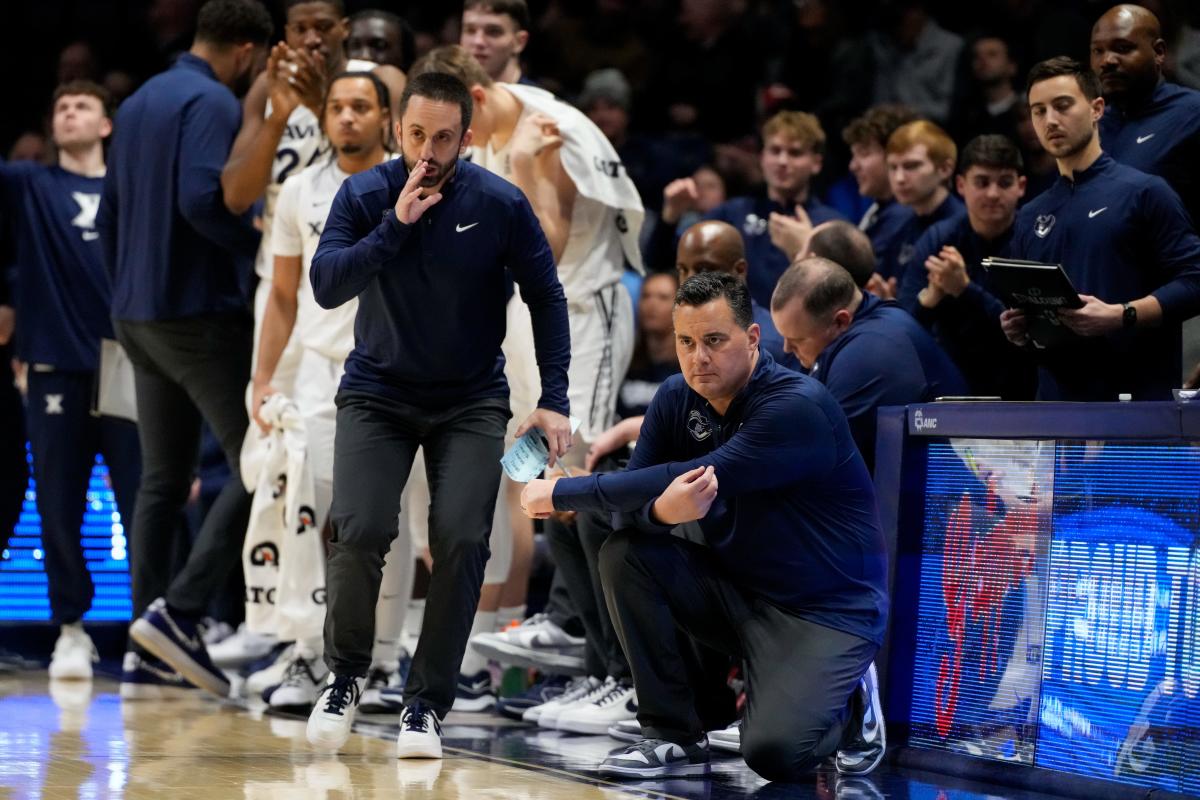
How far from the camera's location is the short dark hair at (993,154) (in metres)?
6.27

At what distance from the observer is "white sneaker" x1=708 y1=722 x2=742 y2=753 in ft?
17.4

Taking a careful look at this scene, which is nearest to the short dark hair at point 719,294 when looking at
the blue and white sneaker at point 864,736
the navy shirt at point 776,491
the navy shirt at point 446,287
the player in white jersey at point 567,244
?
the navy shirt at point 776,491

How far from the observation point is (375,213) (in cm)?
501

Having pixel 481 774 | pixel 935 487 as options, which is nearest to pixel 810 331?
pixel 935 487

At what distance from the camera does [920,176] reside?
22.6 ft

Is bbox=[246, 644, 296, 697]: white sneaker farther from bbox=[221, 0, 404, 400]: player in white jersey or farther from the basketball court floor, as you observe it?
bbox=[221, 0, 404, 400]: player in white jersey

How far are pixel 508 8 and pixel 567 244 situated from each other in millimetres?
1030

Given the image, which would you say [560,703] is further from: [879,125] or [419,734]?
[879,125]

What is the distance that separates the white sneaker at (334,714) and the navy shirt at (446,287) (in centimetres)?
86

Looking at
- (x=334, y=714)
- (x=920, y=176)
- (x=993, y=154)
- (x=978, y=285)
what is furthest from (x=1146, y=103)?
(x=334, y=714)

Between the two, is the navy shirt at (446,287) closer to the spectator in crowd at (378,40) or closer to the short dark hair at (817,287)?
the short dark hair at (817,287)

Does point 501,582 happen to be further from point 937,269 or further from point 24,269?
point 24,269

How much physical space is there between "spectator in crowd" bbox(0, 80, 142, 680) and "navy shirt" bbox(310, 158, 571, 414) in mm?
2463

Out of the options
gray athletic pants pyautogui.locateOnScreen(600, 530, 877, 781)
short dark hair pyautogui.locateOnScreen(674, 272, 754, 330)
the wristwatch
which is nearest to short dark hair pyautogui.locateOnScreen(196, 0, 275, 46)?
short dark hair pyautogui.locateOnScreen(674, 272, 754, 330)
